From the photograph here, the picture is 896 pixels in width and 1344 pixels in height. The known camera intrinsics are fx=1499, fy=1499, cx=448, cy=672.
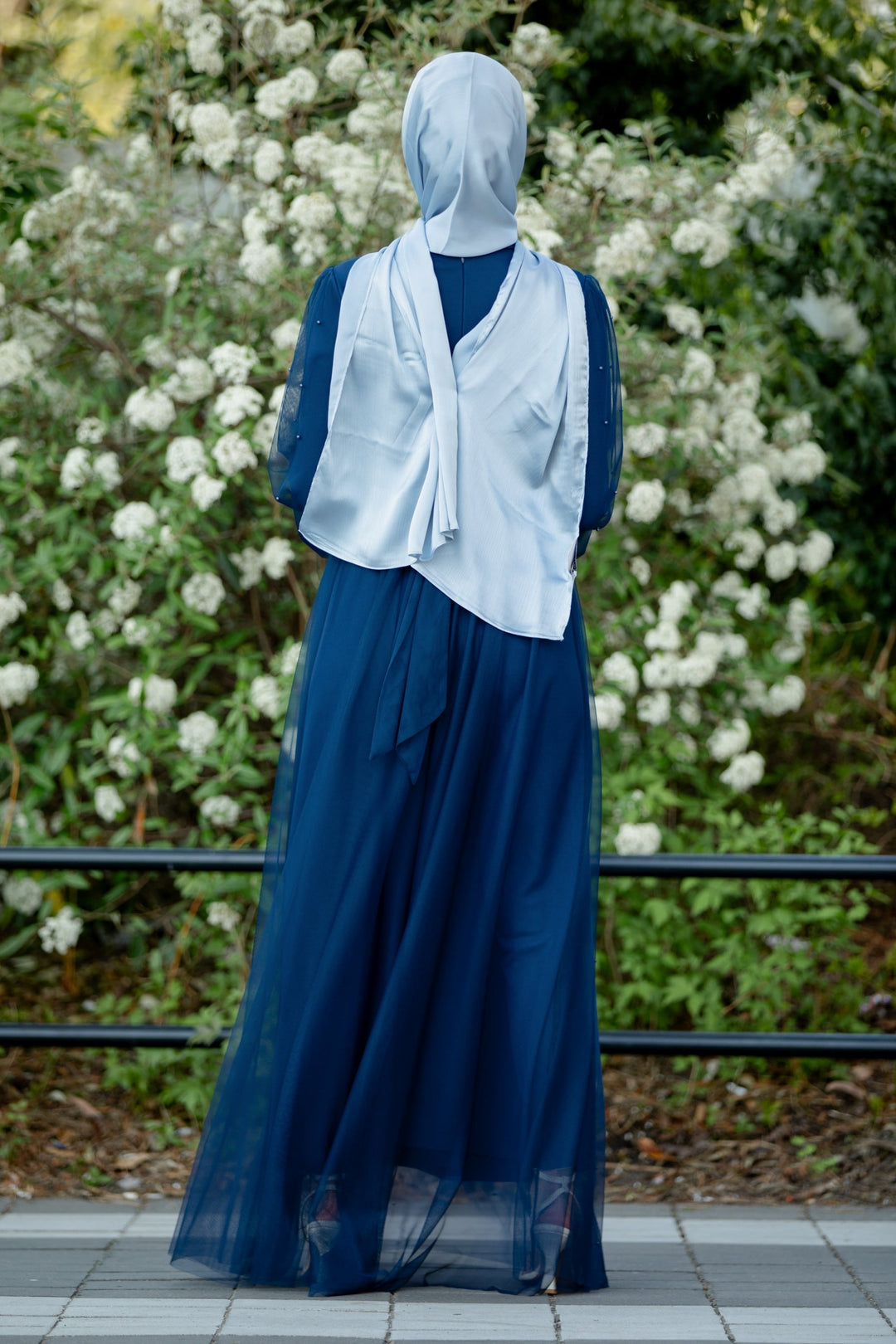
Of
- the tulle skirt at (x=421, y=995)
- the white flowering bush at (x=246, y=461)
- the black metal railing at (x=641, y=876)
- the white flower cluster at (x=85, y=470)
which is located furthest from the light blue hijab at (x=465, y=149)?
the white flower cluster at (x=85, y=470)

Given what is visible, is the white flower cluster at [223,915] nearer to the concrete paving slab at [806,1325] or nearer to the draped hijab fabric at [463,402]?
the draped hijab fabric at [463,402]

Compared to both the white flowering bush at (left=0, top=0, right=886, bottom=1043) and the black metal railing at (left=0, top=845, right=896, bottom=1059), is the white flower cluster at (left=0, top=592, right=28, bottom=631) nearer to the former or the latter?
the white flowering bush at (left=0, top=0, right=886, bottom=1043)

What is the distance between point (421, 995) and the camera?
7.84ft

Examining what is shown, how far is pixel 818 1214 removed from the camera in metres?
3.04

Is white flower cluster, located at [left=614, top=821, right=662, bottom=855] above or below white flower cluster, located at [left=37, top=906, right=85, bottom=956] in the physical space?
above

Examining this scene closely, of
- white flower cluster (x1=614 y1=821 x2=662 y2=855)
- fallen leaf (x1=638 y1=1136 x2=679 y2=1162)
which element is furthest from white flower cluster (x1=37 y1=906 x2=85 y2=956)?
fallen leaf (x1=638 y1=1136 x2=679 y2=1162)

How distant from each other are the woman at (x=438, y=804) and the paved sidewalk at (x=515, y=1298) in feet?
0.26

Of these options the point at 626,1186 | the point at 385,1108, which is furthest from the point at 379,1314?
the point at 626,1186

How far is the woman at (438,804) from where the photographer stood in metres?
2.36

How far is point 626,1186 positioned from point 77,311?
2787 millimetres

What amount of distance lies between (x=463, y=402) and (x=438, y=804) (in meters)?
0.65

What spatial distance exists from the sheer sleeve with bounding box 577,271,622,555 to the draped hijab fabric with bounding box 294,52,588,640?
0.03 meters

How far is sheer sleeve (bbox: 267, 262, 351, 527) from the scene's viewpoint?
8.29 ft

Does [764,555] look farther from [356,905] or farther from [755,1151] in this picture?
[356,905]
